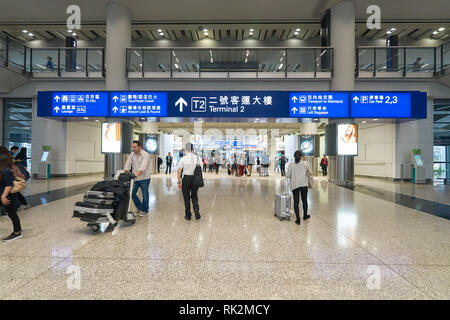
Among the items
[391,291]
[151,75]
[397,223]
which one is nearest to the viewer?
[391,291]

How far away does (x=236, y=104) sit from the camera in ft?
33.8

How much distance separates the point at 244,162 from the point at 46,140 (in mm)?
14298

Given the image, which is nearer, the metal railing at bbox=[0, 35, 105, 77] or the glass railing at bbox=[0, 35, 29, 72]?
the glass railing at bbox=[0, 35, 29, 72]

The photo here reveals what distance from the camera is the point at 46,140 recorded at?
55.2 ft

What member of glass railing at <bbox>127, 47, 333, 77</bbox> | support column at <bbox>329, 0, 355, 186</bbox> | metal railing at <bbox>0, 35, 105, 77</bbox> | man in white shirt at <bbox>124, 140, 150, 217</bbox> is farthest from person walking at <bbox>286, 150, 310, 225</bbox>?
metal railing at <bbox>0, 35, 105, 77</bbox>

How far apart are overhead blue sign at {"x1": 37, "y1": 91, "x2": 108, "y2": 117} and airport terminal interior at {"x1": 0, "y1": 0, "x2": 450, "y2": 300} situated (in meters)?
0.06

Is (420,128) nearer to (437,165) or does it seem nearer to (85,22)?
(437,165)

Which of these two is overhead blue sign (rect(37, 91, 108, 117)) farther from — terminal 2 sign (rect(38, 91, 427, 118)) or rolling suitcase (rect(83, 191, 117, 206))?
rolling suitcase (rect(83, 191, 117, 206))

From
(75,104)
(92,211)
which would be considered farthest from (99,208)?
(75,104)

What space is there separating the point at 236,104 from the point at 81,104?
6.53 m

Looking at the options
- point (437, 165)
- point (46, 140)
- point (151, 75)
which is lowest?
point (437, 165)

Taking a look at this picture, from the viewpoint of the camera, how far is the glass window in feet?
55.7

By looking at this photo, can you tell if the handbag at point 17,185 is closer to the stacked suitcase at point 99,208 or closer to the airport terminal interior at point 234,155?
the airport terminal interior at point 234,155
